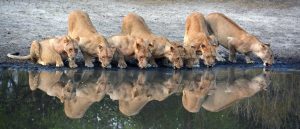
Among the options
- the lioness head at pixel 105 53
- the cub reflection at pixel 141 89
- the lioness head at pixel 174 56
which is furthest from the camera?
the lioness head at pixel 174 56

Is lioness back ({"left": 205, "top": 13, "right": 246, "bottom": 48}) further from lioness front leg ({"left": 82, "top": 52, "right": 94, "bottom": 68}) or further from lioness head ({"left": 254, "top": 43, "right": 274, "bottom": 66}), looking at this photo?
lioness front leg ({"left": 82, "top": 52, "right": 94, "bottom": 68})

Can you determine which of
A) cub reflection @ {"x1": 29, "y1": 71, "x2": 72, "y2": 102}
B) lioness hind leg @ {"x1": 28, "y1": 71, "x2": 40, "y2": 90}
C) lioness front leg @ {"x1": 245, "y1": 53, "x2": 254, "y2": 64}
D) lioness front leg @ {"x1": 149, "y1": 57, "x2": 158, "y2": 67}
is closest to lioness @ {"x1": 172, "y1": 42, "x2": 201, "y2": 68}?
lioness front leg @ {"x1": 149, "y1": 57, "x2": 158, "y2": 67}

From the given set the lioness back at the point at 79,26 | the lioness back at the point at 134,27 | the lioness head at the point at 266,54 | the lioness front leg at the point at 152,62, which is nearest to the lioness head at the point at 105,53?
the lioness back at the point at 79,26

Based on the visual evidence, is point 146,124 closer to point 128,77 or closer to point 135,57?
point 128,77

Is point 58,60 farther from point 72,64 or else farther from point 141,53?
point 141,53

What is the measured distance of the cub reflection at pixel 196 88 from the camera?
496 inches

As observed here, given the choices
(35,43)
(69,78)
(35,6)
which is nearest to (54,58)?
Result: (35,43)

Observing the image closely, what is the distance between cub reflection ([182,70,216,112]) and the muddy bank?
3496 mm

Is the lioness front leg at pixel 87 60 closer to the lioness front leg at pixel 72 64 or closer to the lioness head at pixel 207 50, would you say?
the lioness front leg at pixel 72 64

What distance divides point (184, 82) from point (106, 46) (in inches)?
85.6

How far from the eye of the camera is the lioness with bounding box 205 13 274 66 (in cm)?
1784

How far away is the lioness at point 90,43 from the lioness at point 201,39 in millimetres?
2132

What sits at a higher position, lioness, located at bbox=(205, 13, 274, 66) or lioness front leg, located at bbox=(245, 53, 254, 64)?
lioness, located at bbox=(205, 13, 274, 66)

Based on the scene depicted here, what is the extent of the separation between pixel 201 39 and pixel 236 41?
1239 mm
